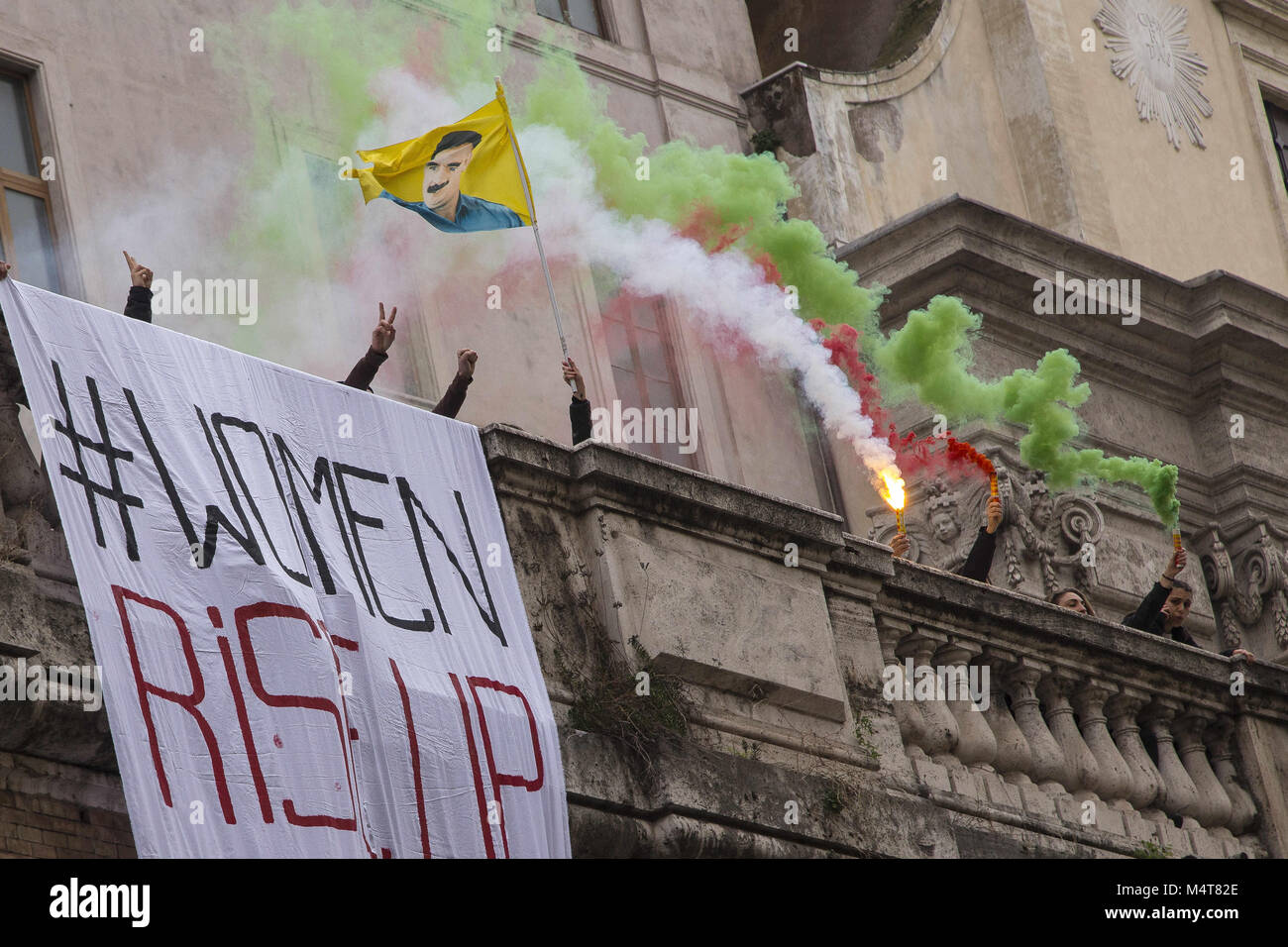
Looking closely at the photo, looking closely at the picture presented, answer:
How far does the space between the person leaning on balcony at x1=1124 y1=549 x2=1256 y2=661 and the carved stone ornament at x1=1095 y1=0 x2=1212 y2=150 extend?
7.86 m

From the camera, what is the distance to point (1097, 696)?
1281 centimetres

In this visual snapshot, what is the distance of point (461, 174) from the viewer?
14070mm

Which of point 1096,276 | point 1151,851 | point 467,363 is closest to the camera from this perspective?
point 467,363

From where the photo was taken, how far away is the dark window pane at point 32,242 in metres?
14.3

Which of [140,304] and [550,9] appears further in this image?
[550,9]

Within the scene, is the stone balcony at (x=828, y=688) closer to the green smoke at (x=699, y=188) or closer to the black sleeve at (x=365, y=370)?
the black sleeve at (x=365, y=370)

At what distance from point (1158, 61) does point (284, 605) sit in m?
14.3

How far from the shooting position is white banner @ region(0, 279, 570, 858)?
29.1ft

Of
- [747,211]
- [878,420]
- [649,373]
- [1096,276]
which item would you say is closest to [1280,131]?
[1096,276]

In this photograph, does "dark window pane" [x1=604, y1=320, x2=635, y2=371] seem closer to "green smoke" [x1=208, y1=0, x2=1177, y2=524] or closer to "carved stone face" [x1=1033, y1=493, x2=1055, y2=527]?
"green smoke" [x1=208, y1=0, x2=1177, y2=524]

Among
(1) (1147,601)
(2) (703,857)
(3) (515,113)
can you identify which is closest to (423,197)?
(3) (515,113)

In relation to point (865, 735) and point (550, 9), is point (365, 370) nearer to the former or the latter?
point (865, 735)

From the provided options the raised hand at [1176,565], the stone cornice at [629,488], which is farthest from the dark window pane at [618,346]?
the stone cornice at [629,488]

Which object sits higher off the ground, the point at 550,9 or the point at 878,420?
the point at 550,9
